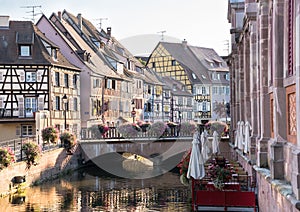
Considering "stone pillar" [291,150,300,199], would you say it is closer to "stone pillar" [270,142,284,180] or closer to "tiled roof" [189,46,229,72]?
"stone pillar" [270,142,284,180]

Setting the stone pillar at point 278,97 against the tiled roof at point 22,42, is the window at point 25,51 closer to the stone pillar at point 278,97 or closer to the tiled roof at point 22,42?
the tiled roof at point 22,42

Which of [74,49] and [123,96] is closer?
[74,49]

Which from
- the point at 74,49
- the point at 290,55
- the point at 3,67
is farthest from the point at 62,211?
the point at 74,49

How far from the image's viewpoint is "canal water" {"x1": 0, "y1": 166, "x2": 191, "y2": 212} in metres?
21.7

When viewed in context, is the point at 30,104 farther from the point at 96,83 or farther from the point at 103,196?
the point at 103,196

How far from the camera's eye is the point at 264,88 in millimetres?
14977

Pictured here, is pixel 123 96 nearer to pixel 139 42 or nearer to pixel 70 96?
pixel 139 42

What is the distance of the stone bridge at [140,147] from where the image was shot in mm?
38031

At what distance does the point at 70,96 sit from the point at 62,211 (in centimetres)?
2526

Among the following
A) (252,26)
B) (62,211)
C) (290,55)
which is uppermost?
(252,26)

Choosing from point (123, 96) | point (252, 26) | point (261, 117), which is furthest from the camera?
point (123, 96)

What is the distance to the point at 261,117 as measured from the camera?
49.7 feet

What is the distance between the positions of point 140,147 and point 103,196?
13.3m

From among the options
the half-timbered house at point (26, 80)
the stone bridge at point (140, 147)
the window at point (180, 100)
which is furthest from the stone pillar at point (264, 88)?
the window at point (180, 100)
